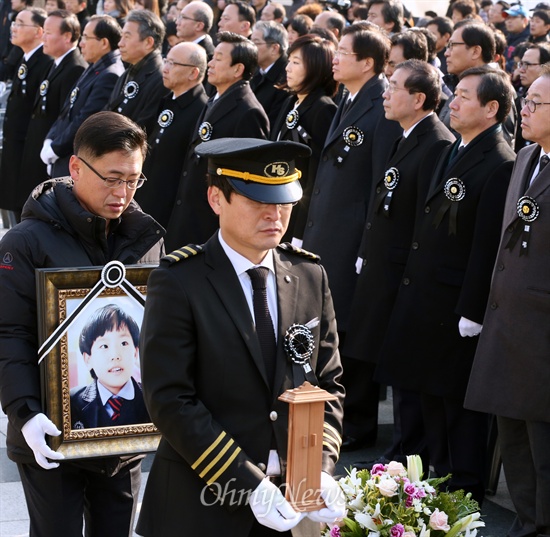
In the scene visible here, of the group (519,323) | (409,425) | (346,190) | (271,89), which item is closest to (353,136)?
(346,190)

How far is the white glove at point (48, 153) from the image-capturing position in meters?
8.98

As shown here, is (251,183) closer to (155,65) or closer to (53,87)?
(155,65)

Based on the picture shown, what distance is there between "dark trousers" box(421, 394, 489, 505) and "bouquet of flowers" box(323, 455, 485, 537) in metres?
1.65

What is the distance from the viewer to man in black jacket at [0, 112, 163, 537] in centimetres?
330

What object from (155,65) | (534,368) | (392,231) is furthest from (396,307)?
(155,65)

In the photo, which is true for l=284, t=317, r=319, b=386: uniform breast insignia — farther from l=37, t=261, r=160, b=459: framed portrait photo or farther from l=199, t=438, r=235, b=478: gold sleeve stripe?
l=37, t=261, r=160, b=459: framed portrait photo

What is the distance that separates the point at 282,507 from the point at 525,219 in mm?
2354

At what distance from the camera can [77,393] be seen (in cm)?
334

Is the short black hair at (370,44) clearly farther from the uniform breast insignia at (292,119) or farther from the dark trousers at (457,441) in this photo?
the dark trousers at (457,441)

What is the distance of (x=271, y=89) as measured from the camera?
8641 millimetres

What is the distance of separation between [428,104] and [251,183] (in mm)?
3239

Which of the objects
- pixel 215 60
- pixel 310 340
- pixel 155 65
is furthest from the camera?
pixel 155 65

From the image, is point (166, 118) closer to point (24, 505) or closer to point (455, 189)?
point (455, 189)

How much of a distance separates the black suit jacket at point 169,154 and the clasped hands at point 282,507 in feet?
18.0
